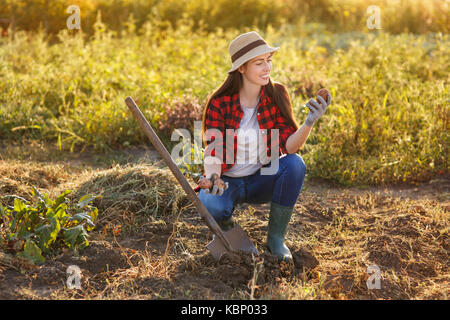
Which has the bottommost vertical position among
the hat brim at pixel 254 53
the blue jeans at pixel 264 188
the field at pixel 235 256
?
the field at pixel 235 256

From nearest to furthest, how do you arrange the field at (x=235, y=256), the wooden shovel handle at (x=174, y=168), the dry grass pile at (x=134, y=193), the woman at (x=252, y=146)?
the field at (x=235, y=256) → the wooden shovel handle at (x=174, y=168) → the woman at (x=252, y=146) → the dry grass pile at (x=134, y=193)

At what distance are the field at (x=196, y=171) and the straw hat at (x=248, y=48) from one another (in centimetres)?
95

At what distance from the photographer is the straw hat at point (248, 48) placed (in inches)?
103

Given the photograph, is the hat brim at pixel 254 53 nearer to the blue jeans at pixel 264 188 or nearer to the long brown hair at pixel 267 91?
the long brown hair at pixel 267 91

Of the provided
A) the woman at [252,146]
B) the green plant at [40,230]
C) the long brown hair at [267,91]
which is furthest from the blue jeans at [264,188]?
the green plant at [40,230]

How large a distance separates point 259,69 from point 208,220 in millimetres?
781

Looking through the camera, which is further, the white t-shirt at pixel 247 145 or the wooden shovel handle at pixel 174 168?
the white t-shirt at pixel 247 145

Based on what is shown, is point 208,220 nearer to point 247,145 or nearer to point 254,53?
point 247,145

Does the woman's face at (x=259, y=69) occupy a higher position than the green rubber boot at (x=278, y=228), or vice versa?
the woman's face at (x=259, y=69)

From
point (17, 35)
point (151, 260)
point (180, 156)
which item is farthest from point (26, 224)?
point (17, 35)

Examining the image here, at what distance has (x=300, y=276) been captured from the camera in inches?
103

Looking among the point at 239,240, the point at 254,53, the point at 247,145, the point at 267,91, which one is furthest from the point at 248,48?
the point at 239,240

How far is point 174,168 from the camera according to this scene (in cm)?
259

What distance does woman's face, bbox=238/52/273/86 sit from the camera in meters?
2.67
